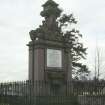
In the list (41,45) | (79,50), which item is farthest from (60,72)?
(79,50)

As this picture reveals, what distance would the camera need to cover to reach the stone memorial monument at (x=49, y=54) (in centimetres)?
2177

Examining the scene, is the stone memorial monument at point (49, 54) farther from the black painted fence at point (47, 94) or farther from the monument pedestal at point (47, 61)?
the black painted fence at point (47, 94)

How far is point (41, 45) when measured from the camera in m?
21.8

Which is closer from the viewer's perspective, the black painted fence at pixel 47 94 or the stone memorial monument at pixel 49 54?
the black painted fence at pixel 47 94

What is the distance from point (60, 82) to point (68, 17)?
20.2 m

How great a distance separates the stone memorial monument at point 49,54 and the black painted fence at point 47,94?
38.5 inches

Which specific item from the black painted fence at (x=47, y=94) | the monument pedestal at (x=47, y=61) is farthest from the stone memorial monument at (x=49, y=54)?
the black painted fence at (x=47, y=94)

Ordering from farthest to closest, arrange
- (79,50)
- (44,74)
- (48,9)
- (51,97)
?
1. (79,50)
2. (48,9)
3. (44,74)
4. (51,97)

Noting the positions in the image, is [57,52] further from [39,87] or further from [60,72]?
[39,87]

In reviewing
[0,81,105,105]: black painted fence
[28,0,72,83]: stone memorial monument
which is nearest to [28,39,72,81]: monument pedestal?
[28,0,72,83]: stone memorial monument

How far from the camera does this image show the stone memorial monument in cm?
2177

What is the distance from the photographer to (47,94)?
20406 mm

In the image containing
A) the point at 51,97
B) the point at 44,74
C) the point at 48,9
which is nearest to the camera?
the point at 51,97

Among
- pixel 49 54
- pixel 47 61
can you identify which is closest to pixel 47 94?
pixel 47 61
